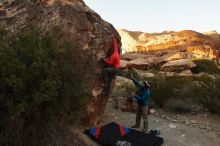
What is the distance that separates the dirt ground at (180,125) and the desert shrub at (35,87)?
2.01 metres

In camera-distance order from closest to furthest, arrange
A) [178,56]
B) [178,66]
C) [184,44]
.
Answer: [178,66]
[178,56]
[184,44]

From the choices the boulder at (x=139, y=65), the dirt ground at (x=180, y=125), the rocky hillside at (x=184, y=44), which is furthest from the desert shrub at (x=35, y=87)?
the rocky hillside at (x=184, y=44)

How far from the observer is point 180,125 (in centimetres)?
1551

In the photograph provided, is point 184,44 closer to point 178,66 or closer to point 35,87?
point 178,66

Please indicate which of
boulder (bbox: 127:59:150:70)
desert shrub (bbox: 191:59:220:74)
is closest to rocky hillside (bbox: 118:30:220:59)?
desert shrub (bbox: 191:59:220:74)

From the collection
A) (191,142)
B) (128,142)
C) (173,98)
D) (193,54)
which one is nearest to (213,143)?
(191,142)

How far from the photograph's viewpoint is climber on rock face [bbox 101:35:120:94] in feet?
44.3

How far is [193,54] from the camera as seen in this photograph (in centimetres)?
4194

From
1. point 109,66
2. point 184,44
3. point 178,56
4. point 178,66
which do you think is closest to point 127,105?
point 109,66

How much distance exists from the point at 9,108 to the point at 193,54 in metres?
34.3

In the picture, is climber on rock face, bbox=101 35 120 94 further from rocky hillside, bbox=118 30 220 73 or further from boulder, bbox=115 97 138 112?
rocky hillside, bbox=118 30 220 73

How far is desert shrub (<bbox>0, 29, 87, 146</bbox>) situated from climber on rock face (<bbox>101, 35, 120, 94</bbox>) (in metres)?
2.58

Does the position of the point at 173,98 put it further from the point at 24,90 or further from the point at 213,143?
the point at 24,90

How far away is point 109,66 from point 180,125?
3837 millimetres
